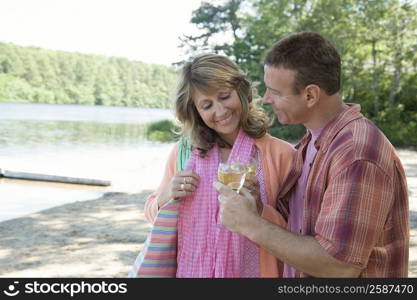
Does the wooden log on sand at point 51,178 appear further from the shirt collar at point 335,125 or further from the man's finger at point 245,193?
the shirt collar at point 335,125

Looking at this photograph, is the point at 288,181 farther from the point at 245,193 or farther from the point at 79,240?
the point at 79,240

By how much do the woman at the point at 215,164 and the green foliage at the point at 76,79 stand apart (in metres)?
90.6

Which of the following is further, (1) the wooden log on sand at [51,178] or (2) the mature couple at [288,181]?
(1) the wooden log on sand at [51,178]

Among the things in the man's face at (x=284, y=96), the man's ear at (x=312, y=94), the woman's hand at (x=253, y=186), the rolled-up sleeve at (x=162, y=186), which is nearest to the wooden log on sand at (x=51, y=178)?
the rolled-up sleeve at (x=162, y=186)

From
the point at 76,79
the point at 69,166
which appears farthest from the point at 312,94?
the point at 76,79

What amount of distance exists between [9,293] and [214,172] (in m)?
1.26

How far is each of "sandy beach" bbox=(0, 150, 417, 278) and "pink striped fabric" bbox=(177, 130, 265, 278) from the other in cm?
341

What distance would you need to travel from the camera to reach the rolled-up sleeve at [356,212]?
71.7 inches

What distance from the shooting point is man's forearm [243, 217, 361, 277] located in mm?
1853

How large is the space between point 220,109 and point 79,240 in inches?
216

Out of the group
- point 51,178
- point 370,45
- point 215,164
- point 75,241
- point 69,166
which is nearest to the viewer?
point 215,164

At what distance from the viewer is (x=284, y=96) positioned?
2.29 meters

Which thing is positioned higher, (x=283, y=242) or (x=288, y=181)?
(x=288, y=181)

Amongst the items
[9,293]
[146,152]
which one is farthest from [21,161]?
[9,293]
